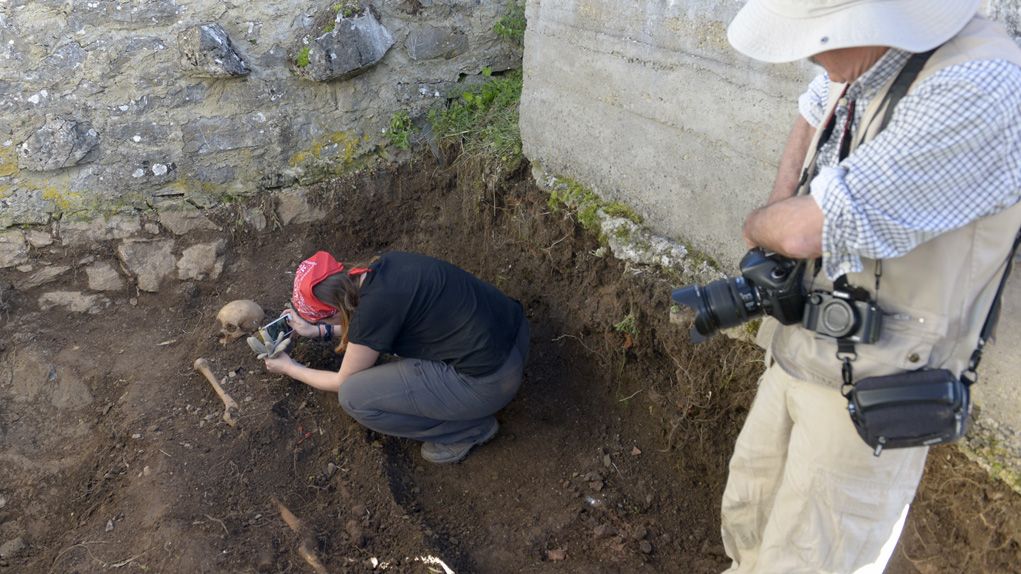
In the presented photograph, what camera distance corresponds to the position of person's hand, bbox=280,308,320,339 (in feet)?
12.4

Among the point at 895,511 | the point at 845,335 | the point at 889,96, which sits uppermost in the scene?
the point at 889,96

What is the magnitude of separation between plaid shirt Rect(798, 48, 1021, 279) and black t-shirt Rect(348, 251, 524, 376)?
74.9 inches

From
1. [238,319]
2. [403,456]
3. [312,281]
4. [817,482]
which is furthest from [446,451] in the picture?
[817,482]

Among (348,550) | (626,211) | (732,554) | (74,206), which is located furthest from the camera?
Result: (74,206)

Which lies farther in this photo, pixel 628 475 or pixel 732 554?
pixel 628 475

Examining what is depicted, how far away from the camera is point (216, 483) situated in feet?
11.3

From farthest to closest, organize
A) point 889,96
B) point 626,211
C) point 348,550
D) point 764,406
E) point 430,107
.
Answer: point 430,107 → point 626,211 → point 348,550 → point 764,406 → point 889,96

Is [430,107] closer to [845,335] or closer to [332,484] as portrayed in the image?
[332,484]

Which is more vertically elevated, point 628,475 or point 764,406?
A: point 764,406

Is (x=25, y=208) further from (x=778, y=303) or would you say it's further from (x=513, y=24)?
(x=778, y=303)

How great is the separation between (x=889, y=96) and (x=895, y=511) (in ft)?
3.66

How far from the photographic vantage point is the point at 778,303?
204cm

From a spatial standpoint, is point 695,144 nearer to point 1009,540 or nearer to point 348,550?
point 1009,540

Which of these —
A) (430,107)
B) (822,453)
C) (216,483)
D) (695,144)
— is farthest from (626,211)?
(216,483)
